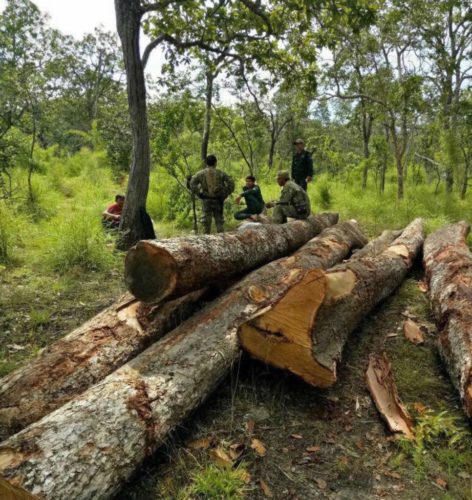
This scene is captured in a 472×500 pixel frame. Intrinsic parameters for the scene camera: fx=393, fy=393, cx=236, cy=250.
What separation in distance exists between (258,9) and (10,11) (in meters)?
22.9

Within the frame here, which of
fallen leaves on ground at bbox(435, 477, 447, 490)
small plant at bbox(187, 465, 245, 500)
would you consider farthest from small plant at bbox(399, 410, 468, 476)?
small plant at bbox(187, 465, 245, 500)

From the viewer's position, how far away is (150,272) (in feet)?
10.8

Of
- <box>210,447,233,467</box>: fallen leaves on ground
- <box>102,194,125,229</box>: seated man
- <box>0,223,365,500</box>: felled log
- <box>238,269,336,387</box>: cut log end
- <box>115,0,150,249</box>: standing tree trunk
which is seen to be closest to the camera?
<box>0,223,365,500</box>: felled log

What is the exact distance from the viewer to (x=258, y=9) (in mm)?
6980

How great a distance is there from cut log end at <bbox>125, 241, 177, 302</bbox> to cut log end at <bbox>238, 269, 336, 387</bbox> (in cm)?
75

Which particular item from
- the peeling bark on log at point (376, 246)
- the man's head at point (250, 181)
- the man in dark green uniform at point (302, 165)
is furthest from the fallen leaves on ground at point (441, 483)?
the man in dark green uniform at point (302, 165)

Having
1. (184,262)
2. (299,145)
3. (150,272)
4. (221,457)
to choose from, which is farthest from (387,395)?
(299,145)

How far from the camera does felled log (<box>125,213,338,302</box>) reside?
3.23m

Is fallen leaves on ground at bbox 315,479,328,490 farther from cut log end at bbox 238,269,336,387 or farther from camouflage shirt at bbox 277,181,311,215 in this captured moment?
camouflage shirt at bbox 277,181,311,215

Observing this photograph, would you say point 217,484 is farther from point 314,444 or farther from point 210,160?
point 210,160

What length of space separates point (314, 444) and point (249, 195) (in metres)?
6.34

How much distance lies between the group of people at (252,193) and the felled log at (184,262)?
252 centimetres

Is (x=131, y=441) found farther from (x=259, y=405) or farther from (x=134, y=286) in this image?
(x=134, y=286)

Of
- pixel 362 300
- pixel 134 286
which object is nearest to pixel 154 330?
pixel 134 286
